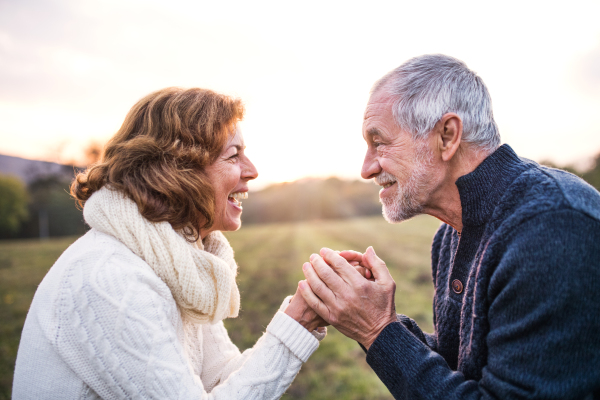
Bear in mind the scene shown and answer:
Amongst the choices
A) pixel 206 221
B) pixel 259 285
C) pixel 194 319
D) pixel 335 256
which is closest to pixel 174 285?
pixel 194 319

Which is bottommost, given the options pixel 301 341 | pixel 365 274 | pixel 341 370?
pixel 341 370

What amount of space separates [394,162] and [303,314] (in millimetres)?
1263

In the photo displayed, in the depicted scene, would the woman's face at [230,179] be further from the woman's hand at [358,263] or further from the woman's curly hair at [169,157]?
the woman's hand at [358,263]

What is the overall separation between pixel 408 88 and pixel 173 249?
6.18 feet

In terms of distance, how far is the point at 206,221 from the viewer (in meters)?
2.24

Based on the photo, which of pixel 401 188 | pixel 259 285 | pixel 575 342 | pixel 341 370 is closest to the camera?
pixel 575 342

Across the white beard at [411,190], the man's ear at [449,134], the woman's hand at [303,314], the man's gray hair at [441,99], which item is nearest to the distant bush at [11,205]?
the woman's hand at [303,314]

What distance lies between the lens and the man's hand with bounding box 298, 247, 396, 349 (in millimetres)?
2111

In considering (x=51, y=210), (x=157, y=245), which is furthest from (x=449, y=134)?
(x=51, y=210)

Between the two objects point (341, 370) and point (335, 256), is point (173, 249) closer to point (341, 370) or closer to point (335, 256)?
point (335, 256)

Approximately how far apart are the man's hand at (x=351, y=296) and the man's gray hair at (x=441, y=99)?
1022mm

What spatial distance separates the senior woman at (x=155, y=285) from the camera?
5.32 ft

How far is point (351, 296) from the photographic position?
216cm

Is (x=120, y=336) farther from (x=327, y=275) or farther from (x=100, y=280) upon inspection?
(x=327, y=275)
